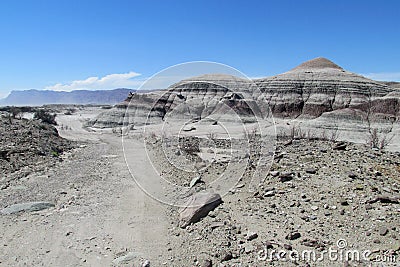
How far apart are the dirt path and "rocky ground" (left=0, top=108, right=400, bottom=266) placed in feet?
0.07

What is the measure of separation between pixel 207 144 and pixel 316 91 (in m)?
41.2

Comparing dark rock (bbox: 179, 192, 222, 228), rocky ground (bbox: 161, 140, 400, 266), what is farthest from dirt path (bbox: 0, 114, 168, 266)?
rocky ground (bbox: 161, 140, 400, 266)

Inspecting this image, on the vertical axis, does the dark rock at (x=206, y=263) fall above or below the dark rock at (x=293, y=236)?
below

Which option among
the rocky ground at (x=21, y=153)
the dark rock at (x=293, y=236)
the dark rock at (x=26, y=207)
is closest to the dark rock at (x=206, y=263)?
the dark rock at (x=293, y=236)

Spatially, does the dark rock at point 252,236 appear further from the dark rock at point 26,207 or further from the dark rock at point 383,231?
the dark rock at point 26,207

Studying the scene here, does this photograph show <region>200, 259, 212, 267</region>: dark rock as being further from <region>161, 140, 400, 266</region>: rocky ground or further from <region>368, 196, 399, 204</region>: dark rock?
<region>368, 196, 399, 204</region>: dark rock

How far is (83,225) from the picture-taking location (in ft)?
22.8

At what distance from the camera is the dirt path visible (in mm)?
5602

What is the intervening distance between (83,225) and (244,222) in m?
3.56

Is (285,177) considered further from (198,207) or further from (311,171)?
(198,207)

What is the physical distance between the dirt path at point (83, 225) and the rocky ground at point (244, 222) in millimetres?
23

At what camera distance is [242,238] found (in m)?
5.40

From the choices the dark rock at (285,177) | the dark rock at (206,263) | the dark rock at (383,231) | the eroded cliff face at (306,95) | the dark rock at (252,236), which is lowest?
the dark rock at (206,263)

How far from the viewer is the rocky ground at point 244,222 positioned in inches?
191
